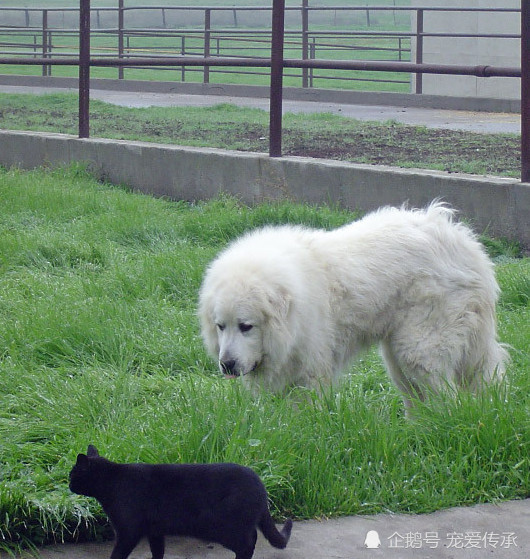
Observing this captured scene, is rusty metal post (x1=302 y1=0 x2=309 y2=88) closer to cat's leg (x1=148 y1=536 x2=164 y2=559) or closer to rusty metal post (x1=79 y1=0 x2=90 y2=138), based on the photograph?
rusty metal post (x1=79 y1=0 x2=90 y2=138)

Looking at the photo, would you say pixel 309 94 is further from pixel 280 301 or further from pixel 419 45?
pixel 280 301

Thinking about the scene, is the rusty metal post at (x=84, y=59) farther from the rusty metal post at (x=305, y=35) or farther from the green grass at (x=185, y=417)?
the rusty metal post at (x=305, y=35)

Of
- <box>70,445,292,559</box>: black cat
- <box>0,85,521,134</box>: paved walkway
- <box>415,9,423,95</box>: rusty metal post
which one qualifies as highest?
<box>415,9,423,95</box>: rusty metal post

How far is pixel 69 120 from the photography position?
12.8 meters

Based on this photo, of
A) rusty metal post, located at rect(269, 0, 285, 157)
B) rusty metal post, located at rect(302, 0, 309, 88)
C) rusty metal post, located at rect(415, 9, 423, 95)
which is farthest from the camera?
rusty metal post, located at rect(302, 0, 309, 88)

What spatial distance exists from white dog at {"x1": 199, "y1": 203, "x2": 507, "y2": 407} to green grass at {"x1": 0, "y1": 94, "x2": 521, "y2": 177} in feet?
11.5

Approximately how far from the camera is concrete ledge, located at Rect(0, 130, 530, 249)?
6.93 m

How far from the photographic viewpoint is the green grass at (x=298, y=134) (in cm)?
882

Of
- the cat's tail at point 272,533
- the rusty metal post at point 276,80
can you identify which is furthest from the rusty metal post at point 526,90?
the cat's tail at point 272,533

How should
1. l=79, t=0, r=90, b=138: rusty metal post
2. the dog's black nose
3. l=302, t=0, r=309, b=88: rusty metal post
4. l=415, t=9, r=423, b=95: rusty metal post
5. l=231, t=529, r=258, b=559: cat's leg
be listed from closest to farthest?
l=231, t=529, r=258, b=559: cat's leg, the dog's black nose, l=79, t=0, r=90, b=138: rusty metal post, l=415, t=9, r=423, b=95: rusty metal post, l=302, t=0, r=309, b=88: rusty metal post

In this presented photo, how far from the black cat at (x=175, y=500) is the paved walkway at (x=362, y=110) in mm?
9472

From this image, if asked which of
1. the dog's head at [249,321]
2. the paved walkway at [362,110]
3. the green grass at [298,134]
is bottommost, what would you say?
the dog's head at [249,321]

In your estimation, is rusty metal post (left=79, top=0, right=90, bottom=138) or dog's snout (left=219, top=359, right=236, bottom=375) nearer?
dog's snout (left=219, top=359, right=236, bottom=375)

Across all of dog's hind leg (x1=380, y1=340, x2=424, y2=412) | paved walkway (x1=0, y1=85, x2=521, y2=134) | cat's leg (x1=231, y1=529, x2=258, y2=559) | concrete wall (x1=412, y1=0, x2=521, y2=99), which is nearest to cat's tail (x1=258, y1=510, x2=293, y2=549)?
cat's leg (x1=231, y1=529, x2=258, y2=559)
